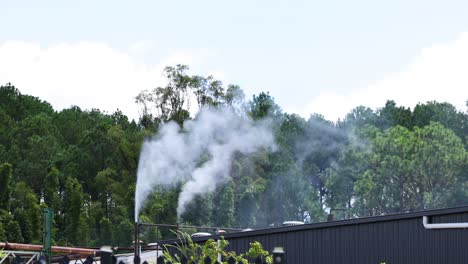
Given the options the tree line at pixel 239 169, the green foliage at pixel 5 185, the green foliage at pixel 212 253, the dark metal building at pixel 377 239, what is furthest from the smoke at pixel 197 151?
the green foliage at pixel 212 253

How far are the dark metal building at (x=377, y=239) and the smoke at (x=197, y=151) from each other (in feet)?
99.8

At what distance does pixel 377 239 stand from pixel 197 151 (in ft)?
115

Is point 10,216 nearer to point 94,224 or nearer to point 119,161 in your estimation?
point 94,224

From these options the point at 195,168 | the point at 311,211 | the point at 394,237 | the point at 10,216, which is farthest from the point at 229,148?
the point at 394,237

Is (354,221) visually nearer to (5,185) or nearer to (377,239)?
(377,239)

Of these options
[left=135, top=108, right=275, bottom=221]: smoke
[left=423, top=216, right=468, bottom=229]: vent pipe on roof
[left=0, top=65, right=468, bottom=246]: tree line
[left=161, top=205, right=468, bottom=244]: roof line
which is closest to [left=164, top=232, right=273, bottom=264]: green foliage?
[left=161, top=205, right=468, bottom=244]: roof line

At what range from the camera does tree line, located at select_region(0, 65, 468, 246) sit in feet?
168

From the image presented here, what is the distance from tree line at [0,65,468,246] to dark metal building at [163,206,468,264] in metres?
25.5

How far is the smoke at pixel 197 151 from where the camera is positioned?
172 feet

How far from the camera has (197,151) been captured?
54.6 m

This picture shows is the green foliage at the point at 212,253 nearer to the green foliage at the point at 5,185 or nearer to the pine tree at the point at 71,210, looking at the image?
the green foliage at the point at 5,185

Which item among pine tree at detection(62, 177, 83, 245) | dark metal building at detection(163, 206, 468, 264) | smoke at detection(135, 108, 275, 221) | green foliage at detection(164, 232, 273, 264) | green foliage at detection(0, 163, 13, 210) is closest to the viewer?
green foliage at detection(164, 232, 273, 264)

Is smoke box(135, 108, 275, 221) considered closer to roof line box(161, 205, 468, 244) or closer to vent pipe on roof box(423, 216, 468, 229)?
roof line box(161, 205, 468, 244)

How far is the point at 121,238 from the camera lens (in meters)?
50.8
